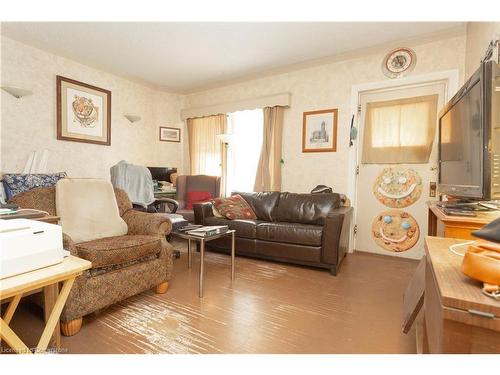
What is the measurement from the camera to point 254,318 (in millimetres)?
1807

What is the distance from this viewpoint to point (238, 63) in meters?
3.69

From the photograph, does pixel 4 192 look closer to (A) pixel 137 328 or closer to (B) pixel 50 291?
(B) pixel 50 291

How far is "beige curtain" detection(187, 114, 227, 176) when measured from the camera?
4605 mm

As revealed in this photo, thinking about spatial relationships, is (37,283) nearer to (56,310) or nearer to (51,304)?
(56,310)

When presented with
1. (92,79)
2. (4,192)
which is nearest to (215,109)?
(92,79)

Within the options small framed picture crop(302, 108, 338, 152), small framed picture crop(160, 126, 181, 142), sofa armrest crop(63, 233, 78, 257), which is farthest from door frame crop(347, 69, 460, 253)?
small framed picture crop(160, 126, 181, 142)

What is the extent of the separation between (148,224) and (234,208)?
1351 mm

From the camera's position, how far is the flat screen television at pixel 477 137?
4.18 feet

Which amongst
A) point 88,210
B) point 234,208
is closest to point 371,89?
point 234,208

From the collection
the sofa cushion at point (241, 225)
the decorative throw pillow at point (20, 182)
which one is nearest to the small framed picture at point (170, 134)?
the decorative throw pillow at point (20, 182)

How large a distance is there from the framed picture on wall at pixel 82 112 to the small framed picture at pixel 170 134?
1003 millimetres

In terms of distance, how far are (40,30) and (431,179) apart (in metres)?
4.75

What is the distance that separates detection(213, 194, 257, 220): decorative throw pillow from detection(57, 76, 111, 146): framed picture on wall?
2101 mm

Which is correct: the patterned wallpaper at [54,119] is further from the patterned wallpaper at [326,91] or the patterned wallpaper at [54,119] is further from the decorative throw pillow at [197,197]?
the patterned wallpaper at [326,91]
